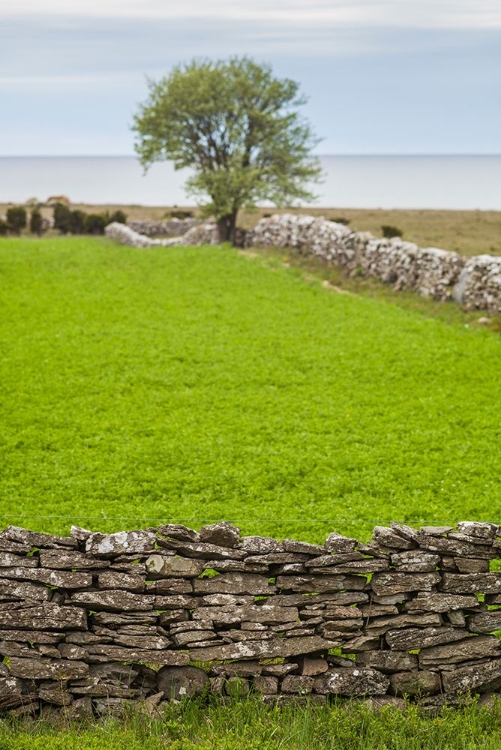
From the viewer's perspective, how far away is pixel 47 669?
903cm

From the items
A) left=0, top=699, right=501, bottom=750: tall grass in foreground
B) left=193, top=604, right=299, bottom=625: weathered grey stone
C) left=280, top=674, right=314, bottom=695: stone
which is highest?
left=193, top=604, right=299, bottom=625: weathered grey stone

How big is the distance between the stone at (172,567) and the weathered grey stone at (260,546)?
1.74ft

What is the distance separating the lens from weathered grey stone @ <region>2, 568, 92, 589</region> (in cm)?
905

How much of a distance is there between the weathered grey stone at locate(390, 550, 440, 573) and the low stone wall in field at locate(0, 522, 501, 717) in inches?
0.6

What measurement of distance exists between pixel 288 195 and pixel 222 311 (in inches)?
797

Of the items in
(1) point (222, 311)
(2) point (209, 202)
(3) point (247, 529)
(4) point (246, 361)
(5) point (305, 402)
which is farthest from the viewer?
(2) point (209, 202)

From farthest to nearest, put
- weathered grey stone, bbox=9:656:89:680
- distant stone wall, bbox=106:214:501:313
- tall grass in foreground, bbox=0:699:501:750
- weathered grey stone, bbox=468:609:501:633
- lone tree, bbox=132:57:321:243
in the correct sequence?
lone tree, bbox=132:57:321:243 < distant stone wall, bbox=106:214:501:313 < weathered grey stone, bbox=468:609:501:633 < weathered grey stone, bbox=9:656:89:680 < tall grass in foreground, bbox=0:699:501:750

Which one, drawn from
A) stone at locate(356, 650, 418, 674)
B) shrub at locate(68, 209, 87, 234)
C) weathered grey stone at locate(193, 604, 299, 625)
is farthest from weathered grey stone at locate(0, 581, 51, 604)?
shrub at locate(68, 209, 87, 234)

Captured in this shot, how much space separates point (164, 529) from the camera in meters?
9.20

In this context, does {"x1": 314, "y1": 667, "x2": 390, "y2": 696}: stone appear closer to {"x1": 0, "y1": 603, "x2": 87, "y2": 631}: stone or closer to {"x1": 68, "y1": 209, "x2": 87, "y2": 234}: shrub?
{"x1": 0, "y1": 603, "x2": 87, "y2": 631}: stone

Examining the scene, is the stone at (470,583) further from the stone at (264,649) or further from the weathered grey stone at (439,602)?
the stone at (264,649)

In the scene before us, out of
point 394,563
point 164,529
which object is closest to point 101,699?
point 164,529

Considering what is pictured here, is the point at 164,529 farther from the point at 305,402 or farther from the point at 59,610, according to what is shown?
the point at 305,402

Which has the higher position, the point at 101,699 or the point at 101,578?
the point at 101,578
